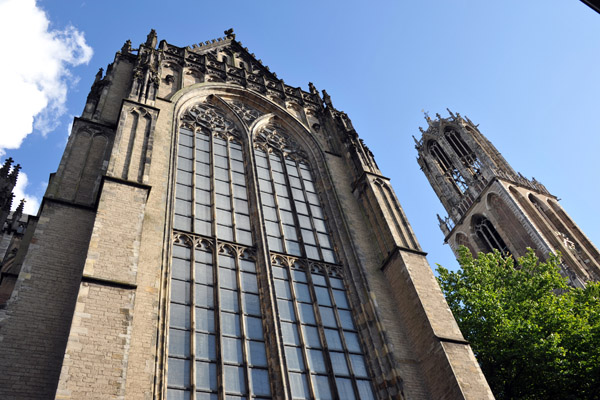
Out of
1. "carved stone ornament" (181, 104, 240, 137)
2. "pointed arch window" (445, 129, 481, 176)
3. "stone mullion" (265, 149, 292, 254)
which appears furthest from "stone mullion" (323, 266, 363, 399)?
"pointed arch window" (445, 129, 481, 176)

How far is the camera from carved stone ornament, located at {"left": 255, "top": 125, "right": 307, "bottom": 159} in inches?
631

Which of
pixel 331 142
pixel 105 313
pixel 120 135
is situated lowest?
pixel 105 313

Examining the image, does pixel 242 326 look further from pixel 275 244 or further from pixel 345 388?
pixel 275 244

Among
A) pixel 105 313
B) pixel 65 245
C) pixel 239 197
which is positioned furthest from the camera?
pixel 239 197

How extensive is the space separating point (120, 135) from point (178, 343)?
17.2ft

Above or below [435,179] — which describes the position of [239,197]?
below

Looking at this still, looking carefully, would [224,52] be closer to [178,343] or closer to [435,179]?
[178,343]

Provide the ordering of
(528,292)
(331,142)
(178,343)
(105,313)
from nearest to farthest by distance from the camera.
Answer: (105,313)
(178,343)
(528,292)
(331,142)

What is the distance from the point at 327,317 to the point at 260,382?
240 cm

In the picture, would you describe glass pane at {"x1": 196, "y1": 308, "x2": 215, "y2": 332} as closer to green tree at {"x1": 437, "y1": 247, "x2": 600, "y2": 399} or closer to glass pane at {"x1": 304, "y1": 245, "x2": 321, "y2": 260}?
glass pane at {"x1": 304, "y1": 245, "x2": 321, "y2": 260}

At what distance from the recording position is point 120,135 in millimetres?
11492

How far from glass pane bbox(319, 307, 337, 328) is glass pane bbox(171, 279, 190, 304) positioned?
111 inches

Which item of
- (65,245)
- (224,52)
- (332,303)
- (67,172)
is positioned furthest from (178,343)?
(224,52)

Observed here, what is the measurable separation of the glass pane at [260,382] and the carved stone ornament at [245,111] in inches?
369
